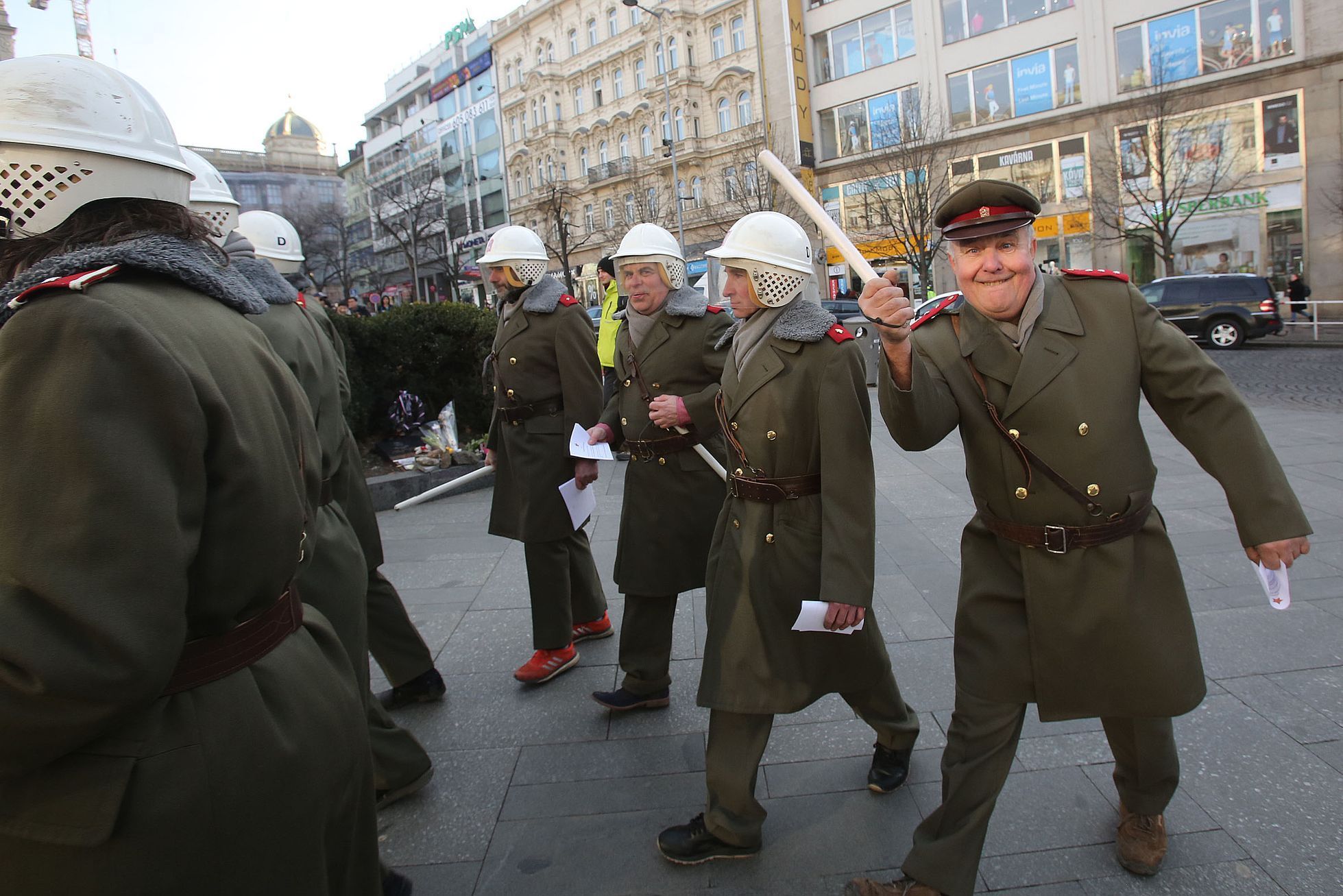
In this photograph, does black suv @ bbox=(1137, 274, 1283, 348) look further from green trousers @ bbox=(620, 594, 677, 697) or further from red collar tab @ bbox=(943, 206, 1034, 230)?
red collar tab @ bbox=(943, 206, 1034, 230)

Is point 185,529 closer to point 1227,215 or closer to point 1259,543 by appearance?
point 1259,543

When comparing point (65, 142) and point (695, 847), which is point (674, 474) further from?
point (65, 142)

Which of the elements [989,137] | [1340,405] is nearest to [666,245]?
[1340,405]

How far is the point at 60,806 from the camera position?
49.3 inches

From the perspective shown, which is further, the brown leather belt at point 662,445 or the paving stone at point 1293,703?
the brown leather belt at point 662,445

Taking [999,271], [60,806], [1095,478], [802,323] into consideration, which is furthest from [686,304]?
[60,806]

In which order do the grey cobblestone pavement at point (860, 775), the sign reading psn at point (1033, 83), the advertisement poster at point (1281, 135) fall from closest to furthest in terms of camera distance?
1. the grey cobblestone pavement at point (860, 775)
2. the advertisement poster at point (1281, 135)
3. the sign reading psn at point (1033, 83)

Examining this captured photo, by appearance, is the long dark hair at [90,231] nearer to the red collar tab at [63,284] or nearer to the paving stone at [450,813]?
the red collar tab at [63,284]

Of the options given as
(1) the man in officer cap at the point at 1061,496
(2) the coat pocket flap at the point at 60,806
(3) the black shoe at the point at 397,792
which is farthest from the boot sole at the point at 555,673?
(2) the coat pocket flap at the point at 60,806

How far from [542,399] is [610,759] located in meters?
1.70

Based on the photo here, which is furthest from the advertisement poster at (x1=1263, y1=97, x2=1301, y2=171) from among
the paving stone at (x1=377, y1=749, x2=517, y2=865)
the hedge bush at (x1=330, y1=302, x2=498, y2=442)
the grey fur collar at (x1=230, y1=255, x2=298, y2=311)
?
the grey fur collar at (x1=230, y1=255, x2=298, y2=311)

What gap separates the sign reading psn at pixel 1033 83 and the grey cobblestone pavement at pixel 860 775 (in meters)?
31.8

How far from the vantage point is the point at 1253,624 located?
4.16 m

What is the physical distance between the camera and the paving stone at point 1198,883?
2.45 m
